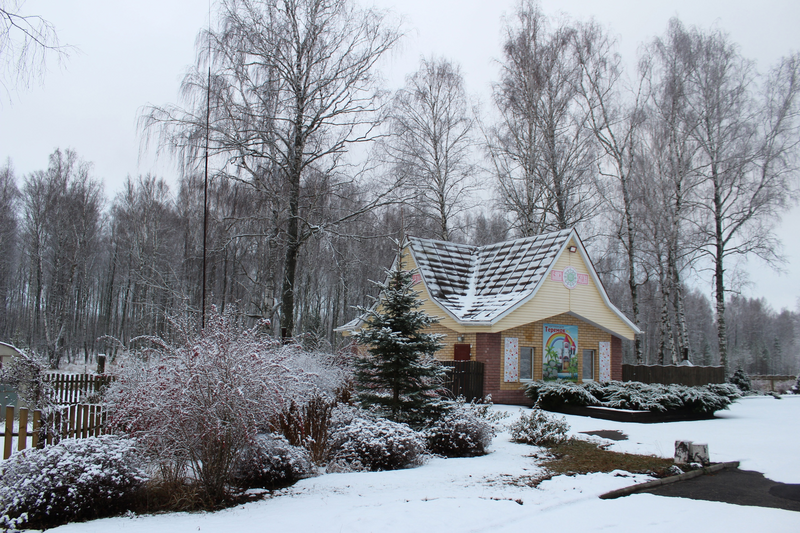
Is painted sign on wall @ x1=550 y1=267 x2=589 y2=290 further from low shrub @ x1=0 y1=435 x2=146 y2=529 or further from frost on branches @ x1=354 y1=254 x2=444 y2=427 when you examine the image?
low shrub @ x1=0 y1=435 x2=146 y2=529

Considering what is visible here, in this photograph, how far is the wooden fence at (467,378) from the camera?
55.7 ft

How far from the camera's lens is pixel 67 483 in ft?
19.7

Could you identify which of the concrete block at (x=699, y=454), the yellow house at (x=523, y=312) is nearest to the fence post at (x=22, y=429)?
the concrete block at (x=699, y=454)

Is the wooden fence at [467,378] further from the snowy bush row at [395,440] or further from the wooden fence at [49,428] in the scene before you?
the wooden fence at [49,428]

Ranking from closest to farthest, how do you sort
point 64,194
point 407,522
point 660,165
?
point 407,522, point 660,165, point 64,194

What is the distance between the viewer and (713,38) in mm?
28594

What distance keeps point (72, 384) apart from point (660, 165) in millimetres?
27061

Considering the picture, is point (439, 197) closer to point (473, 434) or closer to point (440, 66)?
point (440, 66)

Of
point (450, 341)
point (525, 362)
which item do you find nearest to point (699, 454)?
point (525, 362)

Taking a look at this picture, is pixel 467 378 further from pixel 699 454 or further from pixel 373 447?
pixel 373 447

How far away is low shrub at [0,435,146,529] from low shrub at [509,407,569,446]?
7.45 meters

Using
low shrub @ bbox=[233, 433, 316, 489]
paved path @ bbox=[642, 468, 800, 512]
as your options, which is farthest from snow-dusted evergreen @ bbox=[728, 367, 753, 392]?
low shrub @ bbox=[233, 433, 316, 489]

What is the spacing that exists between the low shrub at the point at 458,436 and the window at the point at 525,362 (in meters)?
9.16

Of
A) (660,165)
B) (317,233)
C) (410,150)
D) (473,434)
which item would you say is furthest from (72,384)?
(660,165)
